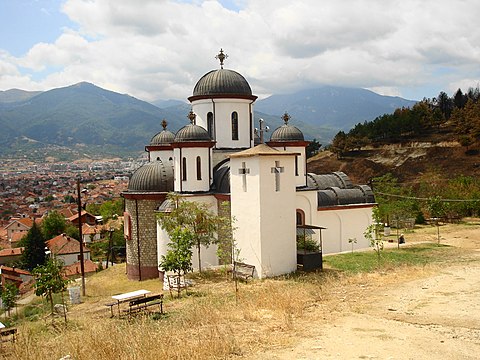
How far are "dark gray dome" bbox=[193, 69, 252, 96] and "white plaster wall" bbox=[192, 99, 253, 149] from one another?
0.46 metres

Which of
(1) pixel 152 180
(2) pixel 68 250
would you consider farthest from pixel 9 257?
(1) pixel 152 180

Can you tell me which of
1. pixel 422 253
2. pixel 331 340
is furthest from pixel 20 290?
pixel 331 340

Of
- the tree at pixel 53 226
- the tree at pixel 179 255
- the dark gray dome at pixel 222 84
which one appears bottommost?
the tree at pixel 53 226

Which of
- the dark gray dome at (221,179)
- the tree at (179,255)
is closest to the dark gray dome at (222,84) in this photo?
the dark gray dome at (221,179)

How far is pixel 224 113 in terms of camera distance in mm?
25062

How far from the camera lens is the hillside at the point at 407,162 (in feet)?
182

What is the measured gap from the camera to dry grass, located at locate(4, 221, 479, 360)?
838 centimetres

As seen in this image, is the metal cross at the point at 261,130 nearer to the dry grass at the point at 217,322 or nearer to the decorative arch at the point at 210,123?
the decorative arch at the point at 210,123

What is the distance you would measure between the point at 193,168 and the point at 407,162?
45581mm

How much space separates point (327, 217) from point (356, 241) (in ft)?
7.58

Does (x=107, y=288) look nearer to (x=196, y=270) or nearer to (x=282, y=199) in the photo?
(x=196, y=270)

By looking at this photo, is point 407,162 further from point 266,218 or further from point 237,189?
point 266,218

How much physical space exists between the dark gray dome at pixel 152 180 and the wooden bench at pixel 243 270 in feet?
23.1

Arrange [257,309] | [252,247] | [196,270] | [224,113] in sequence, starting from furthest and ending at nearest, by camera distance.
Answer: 1. [224,113]
2. [196,270]
3. [252,247]
4. [257,309]
